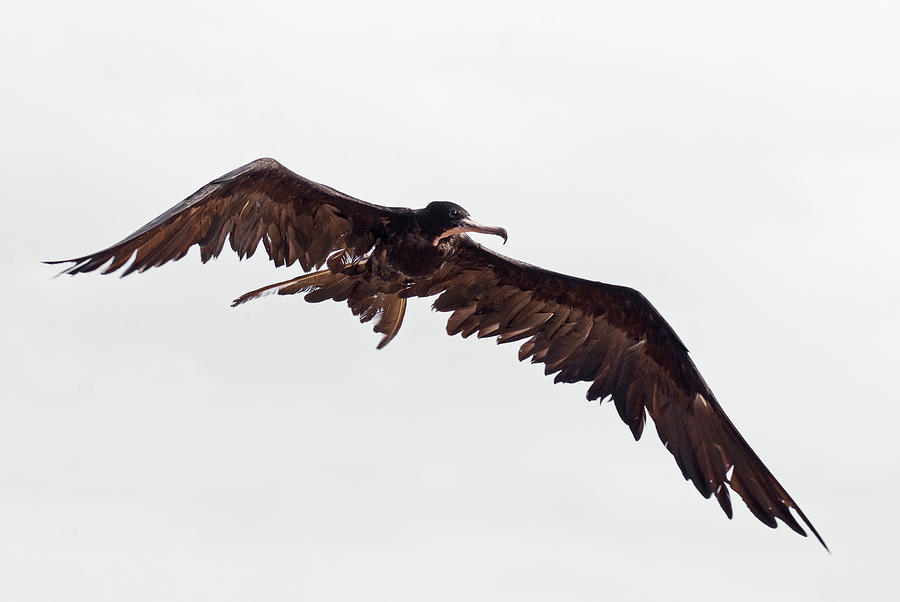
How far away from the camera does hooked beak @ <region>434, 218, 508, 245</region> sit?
12305 millimetres

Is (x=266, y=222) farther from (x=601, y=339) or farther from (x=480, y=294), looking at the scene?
(x=601, y=339)

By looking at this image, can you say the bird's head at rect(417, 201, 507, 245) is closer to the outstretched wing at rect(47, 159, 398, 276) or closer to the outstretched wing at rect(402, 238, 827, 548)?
the outstretched wing at rect(47, 159, 398, 276)

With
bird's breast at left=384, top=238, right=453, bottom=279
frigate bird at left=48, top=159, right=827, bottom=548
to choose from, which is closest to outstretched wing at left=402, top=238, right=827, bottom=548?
frigate bird at left=48, top=159, right=827, bottom=548

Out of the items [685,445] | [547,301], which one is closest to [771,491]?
[685,445]

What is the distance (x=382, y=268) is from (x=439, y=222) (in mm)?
676

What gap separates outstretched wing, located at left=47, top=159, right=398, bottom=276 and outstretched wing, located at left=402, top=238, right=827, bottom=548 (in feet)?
2.96

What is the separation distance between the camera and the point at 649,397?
44.2ft

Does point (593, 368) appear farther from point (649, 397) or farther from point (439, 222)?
point (439, 222)

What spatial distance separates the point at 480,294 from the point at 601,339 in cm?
119

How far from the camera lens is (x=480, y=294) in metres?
13.6

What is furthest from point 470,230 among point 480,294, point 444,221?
point 480,294

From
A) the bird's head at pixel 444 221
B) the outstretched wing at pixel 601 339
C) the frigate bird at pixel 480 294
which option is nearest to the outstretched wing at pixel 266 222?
the frigate bird at pixel 480 294

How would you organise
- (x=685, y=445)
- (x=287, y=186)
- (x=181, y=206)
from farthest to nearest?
(x=685, y=445)
(x=287, y=186)
(x=181, y=206)

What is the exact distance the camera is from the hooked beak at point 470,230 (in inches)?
484
